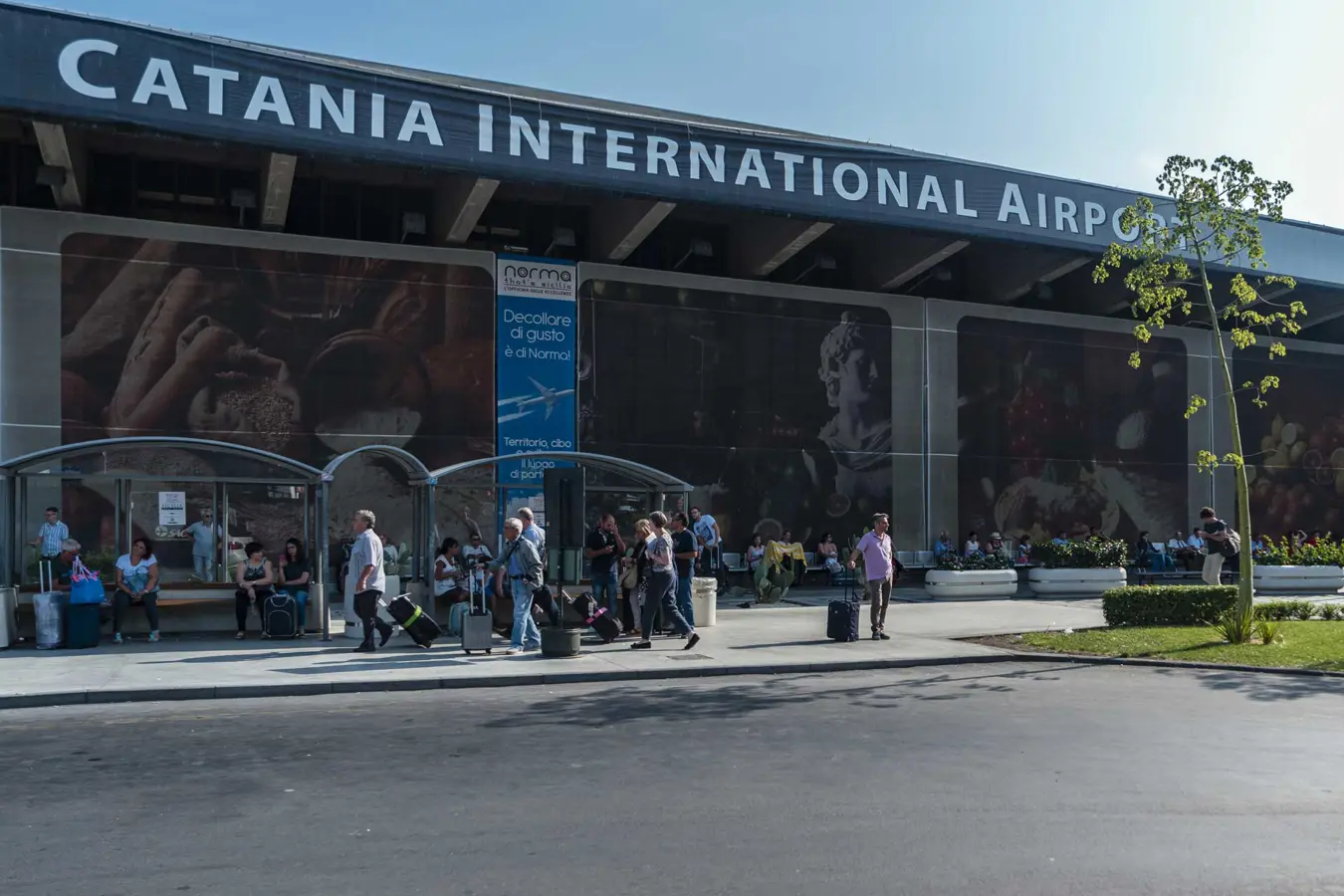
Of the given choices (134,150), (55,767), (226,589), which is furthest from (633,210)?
(55,767)

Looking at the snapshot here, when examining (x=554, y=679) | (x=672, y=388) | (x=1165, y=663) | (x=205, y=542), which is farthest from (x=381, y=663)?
(x=672, y=388)

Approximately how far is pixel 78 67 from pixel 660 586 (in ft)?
39.9

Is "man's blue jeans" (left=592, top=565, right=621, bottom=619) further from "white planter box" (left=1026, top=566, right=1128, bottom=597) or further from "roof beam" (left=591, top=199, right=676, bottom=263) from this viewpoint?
"white planter box" (left=1026, top=566, right=1128, bottom=597)

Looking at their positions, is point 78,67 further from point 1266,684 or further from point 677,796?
point 1266,684

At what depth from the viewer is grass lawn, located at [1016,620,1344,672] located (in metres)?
14.0

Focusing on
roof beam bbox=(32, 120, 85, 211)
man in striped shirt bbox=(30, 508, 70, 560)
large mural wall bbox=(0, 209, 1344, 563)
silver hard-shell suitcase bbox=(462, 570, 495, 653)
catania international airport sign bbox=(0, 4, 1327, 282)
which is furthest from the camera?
large mural wall bbox=(0, 209, 1344, 563)

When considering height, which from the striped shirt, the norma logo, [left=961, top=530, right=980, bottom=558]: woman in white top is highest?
the norma logo

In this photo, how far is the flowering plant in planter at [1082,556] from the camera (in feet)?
82.5

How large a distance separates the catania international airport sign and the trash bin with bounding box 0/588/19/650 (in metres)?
7.57

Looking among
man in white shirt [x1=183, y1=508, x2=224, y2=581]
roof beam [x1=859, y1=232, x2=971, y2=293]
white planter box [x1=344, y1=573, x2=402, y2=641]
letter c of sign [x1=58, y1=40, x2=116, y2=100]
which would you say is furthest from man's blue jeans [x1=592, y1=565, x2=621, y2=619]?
roof beam [x1=859, y1=232, x2=971, y2=293]

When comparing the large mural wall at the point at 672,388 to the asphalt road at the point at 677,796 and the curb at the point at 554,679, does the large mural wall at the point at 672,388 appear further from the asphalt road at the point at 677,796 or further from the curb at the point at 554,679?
the asphalt road at the point at 677,796

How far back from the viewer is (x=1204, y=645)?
15125 mm

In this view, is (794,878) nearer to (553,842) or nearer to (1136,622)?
(553,842)

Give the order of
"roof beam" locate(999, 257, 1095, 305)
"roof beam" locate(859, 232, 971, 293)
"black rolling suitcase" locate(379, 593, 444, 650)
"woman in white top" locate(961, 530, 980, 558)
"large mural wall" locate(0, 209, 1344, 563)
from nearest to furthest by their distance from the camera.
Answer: "black rolling suitcase" locate(379, 593, 444, 650), "large mural wall" locate(0, 209, 1344, 563), "roof beam" locate(859, 232, 971, 293), "woman in white top" locate(961, 530, 980, 558), "roof beam" locate(999, 257, 1095, 305)
